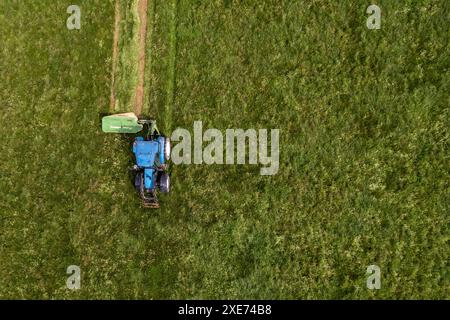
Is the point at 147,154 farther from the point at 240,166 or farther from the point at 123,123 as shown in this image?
the point at 240,166

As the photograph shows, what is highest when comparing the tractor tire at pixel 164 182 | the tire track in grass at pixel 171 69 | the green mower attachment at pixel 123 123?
the tire track in grass at pixel 171 69

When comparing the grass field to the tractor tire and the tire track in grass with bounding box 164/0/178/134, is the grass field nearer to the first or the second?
the tire track in grass with bounding box 164/0/178/134

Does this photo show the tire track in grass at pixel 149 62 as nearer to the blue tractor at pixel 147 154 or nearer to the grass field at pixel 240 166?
the grass field at pixel 240 166

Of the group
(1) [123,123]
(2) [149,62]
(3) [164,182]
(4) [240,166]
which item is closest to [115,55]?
(2) [149,62]

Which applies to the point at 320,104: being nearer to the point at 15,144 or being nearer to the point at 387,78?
the point at 387,78

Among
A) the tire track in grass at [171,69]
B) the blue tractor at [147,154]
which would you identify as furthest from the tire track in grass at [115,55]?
the tire track in grass at [171,69]
